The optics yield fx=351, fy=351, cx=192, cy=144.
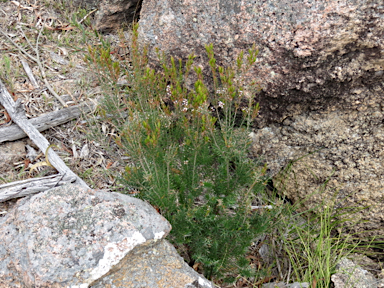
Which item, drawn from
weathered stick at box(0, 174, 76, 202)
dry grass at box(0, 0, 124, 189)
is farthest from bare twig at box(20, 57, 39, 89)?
weathered stick at box(0, 174, 76, 202)

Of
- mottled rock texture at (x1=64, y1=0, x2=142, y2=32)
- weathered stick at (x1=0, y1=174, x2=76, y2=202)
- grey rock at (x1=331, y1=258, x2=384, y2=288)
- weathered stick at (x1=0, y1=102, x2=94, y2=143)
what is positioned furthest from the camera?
mottled rock texture at (x1=64, y1=0, x2=142, y2=32)

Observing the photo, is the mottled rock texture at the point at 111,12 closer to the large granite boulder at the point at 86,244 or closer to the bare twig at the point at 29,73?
the bare twig at the point at 29,73

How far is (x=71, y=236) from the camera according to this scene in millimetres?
2281

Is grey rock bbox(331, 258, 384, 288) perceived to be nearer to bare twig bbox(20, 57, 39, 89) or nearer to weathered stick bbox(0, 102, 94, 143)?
weathered stick bbox(0, 102, 94, 143)

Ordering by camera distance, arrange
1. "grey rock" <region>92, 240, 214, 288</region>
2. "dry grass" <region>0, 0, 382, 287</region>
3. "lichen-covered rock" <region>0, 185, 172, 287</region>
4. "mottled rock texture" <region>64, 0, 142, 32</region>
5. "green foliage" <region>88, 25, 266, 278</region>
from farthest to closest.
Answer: "mottled rock texture" <region>64, 0, 142, 32</region>, "dry grass" <region>0, 0, 382, 287</region>, "green foliage" <region>88, 25, 266, 278</region>, "grey rock" <region>92, 240, 214, 288</region>, "lichen-covered rock" <region>0, 185, 172, 287</region>

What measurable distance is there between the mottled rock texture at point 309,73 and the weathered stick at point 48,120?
1.00 meters

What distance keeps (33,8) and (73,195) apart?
3171 millimetres

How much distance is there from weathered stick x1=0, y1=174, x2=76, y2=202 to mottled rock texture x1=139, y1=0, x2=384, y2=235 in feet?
5.20

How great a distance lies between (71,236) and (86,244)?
0.12m

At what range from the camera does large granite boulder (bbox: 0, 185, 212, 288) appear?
217cm

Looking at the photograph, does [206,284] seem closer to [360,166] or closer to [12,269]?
[12,269]

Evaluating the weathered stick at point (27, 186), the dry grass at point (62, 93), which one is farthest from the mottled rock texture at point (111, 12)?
the weathered stick at point (27, 186)

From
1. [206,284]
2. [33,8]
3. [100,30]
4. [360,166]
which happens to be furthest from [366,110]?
[33,8]

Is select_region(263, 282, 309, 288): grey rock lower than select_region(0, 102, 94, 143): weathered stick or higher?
lower
